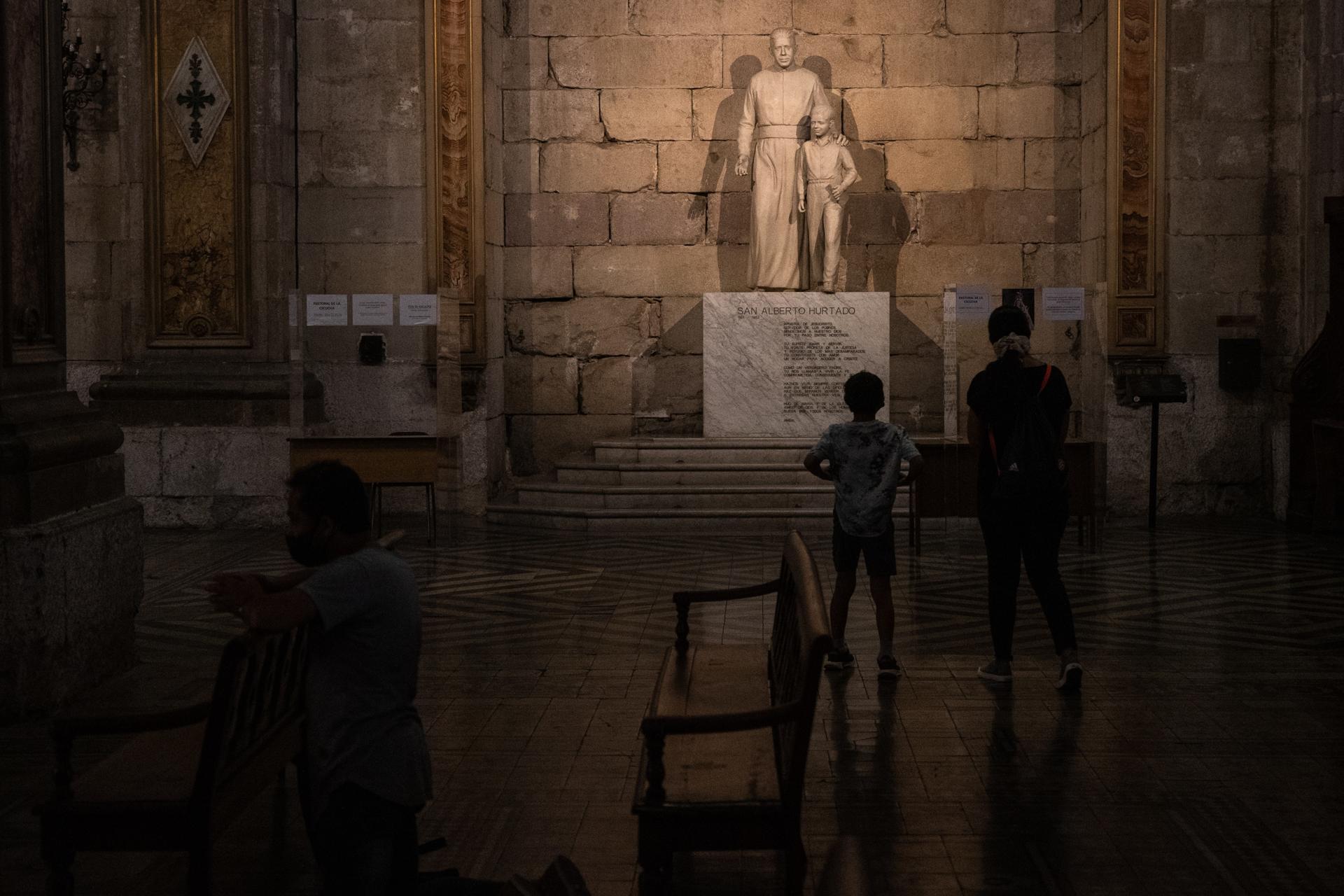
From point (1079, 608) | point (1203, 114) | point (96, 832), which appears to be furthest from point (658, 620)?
point (1203, 114)

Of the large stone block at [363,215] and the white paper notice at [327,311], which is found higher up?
the large stone block at [363,215]

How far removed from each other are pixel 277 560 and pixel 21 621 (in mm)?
4573

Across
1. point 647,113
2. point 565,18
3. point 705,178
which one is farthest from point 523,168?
point 705,178

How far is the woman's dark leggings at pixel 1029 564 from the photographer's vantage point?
6.63 metres

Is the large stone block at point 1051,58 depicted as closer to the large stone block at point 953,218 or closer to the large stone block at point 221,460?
the large stone block at point 953,218

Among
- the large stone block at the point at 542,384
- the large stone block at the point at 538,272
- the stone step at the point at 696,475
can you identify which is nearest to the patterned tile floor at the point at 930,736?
the stone step at the point at 696,475

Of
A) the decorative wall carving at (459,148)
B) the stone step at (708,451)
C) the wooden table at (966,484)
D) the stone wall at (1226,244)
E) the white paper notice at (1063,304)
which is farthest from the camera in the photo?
the decorative wall carving at (459,148)

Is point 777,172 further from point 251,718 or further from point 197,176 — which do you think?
point 251,718

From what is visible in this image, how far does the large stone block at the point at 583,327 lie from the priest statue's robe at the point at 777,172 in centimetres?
161

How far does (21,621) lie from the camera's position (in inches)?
244

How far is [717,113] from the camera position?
48.0 ft

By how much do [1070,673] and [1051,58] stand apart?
9.19m

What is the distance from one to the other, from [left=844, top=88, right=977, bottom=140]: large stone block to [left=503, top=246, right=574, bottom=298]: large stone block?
2.89m

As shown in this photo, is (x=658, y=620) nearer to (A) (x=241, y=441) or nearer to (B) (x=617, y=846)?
(B) (x=617, y=846)
